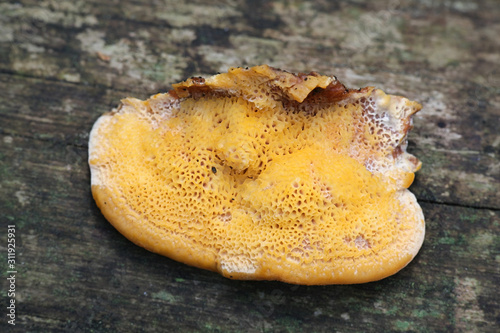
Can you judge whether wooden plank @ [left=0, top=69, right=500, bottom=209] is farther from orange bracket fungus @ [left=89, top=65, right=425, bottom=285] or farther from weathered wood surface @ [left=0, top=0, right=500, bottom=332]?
orange bracket fungus @ [left=89, top=65, right=425, bottom=285]

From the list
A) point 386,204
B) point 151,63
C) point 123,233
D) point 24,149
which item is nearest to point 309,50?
point 151,63

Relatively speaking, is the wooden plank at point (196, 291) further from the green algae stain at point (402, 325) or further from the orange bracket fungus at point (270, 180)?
the orange bracket fungus at point (270, 180)

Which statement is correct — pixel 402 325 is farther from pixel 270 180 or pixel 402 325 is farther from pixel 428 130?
pixel 428 130

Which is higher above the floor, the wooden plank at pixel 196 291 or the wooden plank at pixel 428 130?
the wooden plank at pixel 428 130

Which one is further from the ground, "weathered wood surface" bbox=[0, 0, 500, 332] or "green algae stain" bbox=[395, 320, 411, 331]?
"weathered wood surface" bbox=[0, 0, 500, 332]

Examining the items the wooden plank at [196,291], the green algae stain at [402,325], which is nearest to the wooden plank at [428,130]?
the wooden plank at [196,291]

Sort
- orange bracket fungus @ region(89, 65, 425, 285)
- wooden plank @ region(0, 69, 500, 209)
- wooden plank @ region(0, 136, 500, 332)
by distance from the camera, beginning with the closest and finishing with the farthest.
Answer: orange bracket fungus @ region(89, 65, 425, 285)
wooden plank @ region(0, 136, 500, 332)
wooden plank @ region(0, 69, 500, 209)

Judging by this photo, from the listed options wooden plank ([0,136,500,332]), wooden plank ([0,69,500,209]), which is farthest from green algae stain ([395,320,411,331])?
wooden plank ([0,69,500,209])
